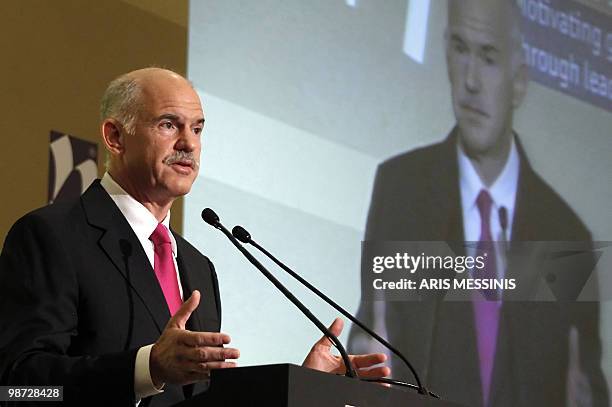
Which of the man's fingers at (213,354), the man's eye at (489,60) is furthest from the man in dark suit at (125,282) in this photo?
the man's eye at (489,60)

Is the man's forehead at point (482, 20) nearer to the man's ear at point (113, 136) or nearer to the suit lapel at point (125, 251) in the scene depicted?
the man's ear at point (113, 136)

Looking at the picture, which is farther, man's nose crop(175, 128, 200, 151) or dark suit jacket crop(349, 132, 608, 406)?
dark suit jacket crop(349, 132, 608, 406)

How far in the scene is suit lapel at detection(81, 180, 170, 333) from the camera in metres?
2.68

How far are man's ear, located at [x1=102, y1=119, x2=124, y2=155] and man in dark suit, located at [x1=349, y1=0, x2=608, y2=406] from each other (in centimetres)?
184

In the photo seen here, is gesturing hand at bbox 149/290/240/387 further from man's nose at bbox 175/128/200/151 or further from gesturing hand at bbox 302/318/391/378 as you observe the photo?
man's nose at bbox 175/128/200/151

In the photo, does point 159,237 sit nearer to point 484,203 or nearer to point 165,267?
point 165,267

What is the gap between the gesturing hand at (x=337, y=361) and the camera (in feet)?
8.51

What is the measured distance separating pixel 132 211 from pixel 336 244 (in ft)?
6.12

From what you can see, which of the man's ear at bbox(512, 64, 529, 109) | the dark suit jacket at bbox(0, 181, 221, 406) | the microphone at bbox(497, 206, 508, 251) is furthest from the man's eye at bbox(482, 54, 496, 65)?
the dark suit jacket at bbox(0, 181, 221, 406)

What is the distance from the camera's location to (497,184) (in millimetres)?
4621

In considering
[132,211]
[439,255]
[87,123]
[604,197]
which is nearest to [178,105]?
[132,211]

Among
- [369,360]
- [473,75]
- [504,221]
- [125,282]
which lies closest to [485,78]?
[473,75]

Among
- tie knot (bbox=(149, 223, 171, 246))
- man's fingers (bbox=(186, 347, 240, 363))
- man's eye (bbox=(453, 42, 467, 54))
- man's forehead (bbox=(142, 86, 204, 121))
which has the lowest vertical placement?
man's fingers (bbox=(186, 347, 240, 363))

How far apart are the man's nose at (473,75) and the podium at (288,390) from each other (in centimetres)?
274
